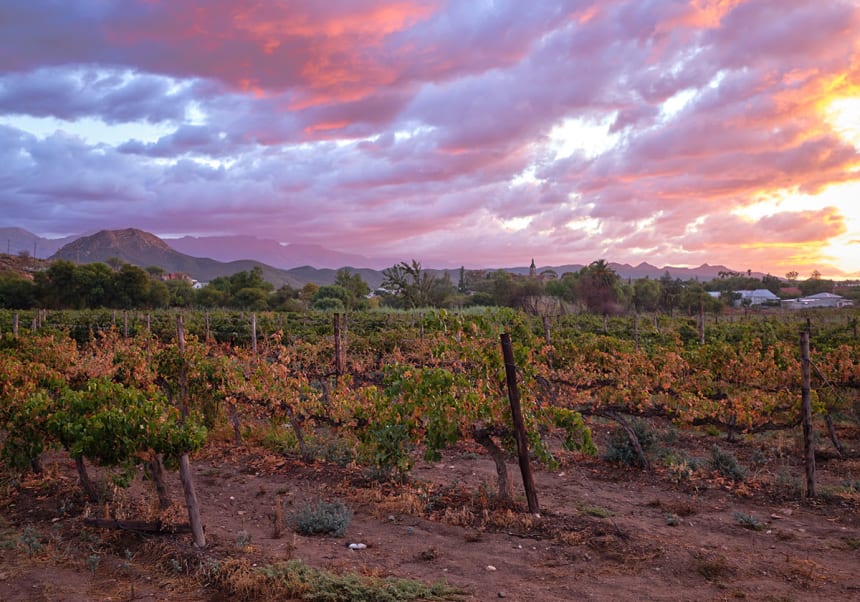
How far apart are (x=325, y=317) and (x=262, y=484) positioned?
22.7 m

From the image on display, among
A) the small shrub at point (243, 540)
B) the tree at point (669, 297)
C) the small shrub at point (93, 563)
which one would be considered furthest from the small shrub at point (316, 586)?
the tree at point (669, 297)

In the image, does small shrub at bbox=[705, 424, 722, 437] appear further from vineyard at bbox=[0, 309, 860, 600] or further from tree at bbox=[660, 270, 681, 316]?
tree at bbox=[660, 270, 681, 316]

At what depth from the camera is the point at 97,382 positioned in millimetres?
7000

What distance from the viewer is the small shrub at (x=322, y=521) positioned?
6.28 meters

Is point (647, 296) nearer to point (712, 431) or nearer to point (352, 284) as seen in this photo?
point (352, 284)

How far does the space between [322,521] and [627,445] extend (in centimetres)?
519

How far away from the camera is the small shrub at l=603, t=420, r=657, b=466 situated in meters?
9.14

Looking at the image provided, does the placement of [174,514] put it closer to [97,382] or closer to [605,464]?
[97,382]

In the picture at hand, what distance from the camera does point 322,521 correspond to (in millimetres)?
6328

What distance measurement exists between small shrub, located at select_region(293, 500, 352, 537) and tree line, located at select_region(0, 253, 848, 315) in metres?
33.1

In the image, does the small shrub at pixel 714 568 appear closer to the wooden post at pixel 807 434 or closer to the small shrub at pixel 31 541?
the wooden post at pixel 807 434

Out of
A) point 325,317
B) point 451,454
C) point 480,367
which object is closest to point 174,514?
point 480,367

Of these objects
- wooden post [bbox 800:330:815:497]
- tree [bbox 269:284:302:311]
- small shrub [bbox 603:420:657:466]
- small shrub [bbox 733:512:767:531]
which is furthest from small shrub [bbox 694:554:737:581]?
tree [bbox 269:284:302:311]

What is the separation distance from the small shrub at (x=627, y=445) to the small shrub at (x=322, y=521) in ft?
15.1
